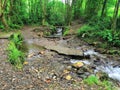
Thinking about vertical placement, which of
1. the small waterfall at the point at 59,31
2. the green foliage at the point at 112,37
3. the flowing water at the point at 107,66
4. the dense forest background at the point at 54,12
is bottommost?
the flowing water at the point at 107,66

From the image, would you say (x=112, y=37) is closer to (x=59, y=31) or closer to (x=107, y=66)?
(x=107, y=66)

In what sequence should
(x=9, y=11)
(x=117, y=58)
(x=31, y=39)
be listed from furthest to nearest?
1. (x=9, y=11)
2. (x=31, y=39)
3. (x=117, y=58)

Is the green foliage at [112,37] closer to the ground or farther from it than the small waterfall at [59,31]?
farther from it

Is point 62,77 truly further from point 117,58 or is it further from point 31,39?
point 31,39

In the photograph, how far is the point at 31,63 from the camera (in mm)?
8688

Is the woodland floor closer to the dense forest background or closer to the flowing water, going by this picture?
the flowing water

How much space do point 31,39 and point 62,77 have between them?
7723 millimetres

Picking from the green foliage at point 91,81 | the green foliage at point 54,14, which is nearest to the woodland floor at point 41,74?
the green foliage at point 91,81

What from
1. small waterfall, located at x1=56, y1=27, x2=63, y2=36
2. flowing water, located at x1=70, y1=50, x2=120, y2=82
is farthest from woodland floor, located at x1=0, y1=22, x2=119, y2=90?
small waterfall, located at x1=56, y1=27, x2=63, y2=36

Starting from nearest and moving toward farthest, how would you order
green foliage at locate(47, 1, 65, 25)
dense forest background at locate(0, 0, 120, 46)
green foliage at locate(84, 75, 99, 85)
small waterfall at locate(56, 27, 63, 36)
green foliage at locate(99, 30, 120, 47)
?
green foliage at locate(84, 75, 99, 85)
green foliage at locate(99, 30, 120, 47)
small waterfall at locate(56, 27, 63, 36)
dense forest background at locate(0, 0, 120, 46)
green foliage at locate(47, 1, 65, 25)

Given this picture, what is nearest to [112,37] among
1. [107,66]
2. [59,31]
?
[107,66]

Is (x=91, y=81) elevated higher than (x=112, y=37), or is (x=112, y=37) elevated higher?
(x=112, y=37)

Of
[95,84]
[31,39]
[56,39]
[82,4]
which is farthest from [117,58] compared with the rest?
[82,4]

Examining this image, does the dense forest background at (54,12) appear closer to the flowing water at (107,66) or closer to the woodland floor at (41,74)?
the flowing water at (107,66)
